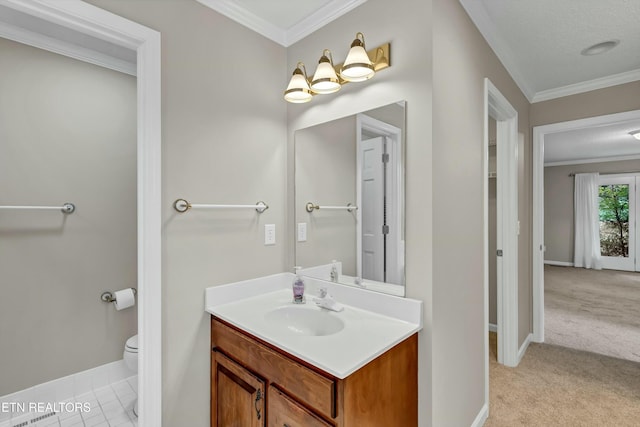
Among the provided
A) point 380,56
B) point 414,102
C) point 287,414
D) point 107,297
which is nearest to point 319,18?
point 380,56

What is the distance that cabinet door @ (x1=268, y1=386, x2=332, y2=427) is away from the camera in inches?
42.1

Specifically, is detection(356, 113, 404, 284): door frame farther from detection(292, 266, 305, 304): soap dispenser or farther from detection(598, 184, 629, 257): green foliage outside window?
detection(598, 184, 629, 257): green foliage outside window

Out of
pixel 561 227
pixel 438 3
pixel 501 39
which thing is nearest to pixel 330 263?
pixel 438 3

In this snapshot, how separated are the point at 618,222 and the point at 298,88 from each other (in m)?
8.68

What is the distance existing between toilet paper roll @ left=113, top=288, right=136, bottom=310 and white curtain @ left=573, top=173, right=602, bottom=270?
29.4 feet

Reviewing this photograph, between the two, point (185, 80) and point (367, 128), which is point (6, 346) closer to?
point (185, 80)

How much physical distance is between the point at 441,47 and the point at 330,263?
126cm

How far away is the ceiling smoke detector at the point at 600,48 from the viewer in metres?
2.12

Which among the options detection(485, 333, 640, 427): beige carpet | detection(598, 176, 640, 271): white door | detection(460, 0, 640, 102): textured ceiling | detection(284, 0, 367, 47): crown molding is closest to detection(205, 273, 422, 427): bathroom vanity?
detection(485, 333, 640, 427): beige carpet

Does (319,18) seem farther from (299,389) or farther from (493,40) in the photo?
(299,389)

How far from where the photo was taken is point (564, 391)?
2.26m

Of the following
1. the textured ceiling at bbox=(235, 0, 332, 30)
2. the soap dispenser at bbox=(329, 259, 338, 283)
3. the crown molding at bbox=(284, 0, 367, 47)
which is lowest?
the soap dispenser at bbox=(329, 259, 338, 283)

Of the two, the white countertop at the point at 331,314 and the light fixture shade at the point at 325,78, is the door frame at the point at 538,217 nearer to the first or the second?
the white countertop at the point at 331,314

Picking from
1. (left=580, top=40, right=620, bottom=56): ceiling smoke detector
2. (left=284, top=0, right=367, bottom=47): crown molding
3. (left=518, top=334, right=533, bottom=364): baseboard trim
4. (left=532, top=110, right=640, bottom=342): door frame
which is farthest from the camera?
(left=532, top=110, right=640, bottom=342): door frame
